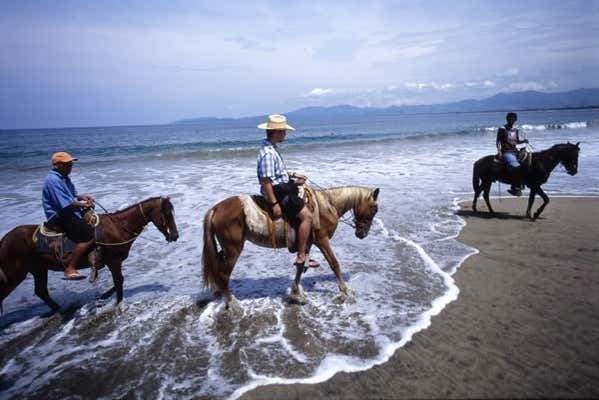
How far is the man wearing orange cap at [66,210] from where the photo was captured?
15.4ft

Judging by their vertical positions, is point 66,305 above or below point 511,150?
below

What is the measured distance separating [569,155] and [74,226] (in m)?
12.0

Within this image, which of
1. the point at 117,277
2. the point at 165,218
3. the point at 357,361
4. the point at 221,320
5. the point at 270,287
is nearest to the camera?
the point at 357,361

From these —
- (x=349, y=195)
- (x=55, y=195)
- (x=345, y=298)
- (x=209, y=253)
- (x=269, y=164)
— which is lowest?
(x=345, y=298)

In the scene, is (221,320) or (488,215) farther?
(488,215)

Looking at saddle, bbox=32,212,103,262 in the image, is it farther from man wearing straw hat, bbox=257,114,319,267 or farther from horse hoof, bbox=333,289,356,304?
horse hoof, bbox=333,289,356,304

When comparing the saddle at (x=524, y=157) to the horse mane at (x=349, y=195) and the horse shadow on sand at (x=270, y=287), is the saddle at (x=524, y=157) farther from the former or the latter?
the horse shadow on sand at (x=270, y=287)

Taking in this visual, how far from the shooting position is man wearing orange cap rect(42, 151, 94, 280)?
4.70m

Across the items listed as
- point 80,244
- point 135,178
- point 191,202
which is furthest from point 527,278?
point 135,178

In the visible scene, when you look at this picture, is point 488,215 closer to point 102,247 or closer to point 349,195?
point 349,195

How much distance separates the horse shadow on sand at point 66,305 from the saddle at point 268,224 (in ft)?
7.56

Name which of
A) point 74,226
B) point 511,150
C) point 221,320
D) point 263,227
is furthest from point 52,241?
point 511,150

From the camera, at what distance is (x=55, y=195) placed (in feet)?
15.4

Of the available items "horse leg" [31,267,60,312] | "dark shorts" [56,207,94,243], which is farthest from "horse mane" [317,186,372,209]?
"horse leg" [31,267,60,312]
